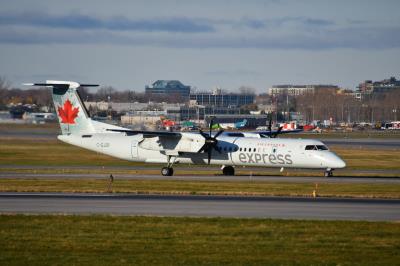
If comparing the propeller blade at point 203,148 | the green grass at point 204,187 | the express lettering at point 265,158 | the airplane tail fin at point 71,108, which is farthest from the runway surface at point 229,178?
the airplane tail fin at point 71,108

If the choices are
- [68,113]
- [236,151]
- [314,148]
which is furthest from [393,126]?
[68,113]

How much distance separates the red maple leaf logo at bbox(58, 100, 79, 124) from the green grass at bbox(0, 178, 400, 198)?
9558 mm

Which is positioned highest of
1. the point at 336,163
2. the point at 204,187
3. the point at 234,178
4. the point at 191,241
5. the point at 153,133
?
the point at 153,133

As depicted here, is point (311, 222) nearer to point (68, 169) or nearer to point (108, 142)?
point (108, 142)

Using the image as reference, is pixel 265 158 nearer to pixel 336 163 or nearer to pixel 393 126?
pixel 336 163

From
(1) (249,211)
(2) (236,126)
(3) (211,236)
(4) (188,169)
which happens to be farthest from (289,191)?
(2) (236,126)

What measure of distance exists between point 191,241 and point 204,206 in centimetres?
894

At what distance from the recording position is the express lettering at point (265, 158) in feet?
179

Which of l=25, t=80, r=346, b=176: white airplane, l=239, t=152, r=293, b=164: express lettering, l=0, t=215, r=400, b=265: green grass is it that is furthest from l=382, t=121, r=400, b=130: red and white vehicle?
l=0, t=215, r=400, b=265: green grass

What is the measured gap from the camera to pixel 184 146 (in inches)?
2229

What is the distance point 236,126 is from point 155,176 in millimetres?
93637

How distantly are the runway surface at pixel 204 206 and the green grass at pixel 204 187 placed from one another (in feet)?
8.64

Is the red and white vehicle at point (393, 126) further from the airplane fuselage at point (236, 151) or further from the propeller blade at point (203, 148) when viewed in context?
the propeller blade at point (203, 148)

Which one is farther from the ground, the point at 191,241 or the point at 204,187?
the point at 191,241
